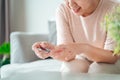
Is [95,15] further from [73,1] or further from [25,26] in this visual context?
[25,26]

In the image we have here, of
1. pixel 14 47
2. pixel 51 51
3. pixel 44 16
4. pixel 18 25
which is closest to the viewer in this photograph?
pixel 51 51

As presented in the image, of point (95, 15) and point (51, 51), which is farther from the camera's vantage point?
point (95, 15)

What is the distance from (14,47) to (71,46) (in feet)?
3.93

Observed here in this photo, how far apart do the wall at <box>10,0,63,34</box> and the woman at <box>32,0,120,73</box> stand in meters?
1.63

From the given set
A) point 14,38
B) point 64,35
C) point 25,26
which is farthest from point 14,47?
point 25,26

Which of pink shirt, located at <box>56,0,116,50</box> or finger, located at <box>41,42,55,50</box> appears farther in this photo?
pink shirt, located at <box>56,0,116,50</box>

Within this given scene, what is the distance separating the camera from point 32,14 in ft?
11.0

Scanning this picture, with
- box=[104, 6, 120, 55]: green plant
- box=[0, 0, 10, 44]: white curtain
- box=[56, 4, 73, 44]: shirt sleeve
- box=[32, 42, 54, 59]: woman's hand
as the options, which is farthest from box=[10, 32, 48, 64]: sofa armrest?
box=[104, 6, 120, 55]: green plant

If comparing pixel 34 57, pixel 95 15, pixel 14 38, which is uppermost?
pixel 95 15

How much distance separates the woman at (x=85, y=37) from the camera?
1.24 metres

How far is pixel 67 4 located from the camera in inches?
58.0

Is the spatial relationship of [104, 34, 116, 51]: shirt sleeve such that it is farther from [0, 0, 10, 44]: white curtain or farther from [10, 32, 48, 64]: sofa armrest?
[0, 0, 10, 44]: white curtain

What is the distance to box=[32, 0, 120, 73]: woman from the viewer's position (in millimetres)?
1243

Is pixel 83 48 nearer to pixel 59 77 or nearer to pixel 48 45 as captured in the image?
pixel 48 45
